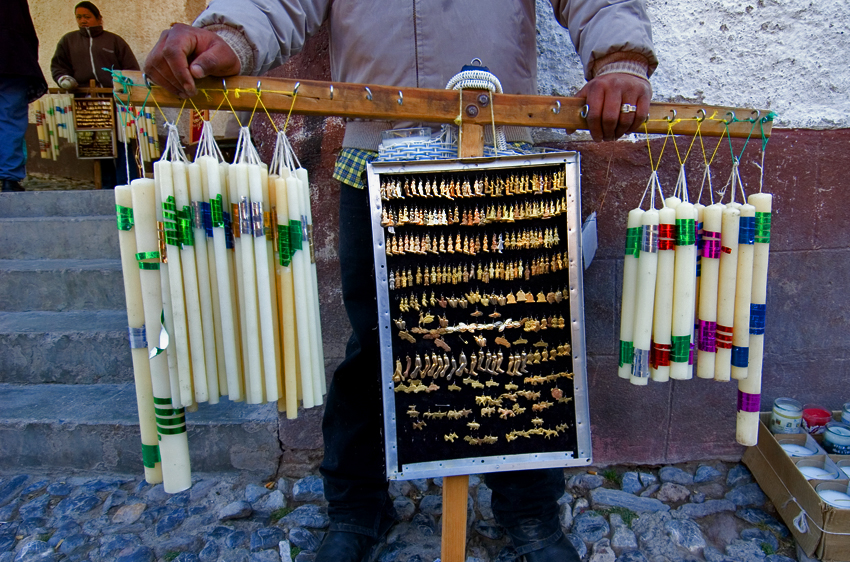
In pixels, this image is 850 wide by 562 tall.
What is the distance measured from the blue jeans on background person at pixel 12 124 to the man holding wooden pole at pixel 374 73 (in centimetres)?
338

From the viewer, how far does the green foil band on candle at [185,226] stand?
1.36 meters

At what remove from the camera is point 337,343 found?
2.55m

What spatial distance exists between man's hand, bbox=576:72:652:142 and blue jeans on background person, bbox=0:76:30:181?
166 inches

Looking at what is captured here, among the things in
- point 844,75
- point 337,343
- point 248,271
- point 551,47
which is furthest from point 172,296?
point 844,75

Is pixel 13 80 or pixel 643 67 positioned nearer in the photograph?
pixel 643 67

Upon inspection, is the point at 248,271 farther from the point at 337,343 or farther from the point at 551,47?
the point at 551,47

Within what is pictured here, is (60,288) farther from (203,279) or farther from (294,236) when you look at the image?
(294,236)

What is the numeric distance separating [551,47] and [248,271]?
1.74 meters

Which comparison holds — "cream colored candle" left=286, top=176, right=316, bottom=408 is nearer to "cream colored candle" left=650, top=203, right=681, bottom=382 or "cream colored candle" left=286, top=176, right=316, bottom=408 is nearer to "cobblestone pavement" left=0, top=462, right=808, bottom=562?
"cobblestone pavement" left=0, top=462, right=808, bottom=562

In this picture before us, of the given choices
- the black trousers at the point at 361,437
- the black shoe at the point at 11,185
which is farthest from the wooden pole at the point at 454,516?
the black shoe at the point at 11,185

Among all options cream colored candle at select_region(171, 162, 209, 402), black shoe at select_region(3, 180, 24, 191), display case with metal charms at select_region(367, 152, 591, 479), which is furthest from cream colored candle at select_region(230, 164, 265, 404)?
black shoe at select_region(3, 180, 24, 191)

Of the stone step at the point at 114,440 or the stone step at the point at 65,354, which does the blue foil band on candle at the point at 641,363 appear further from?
the stone step at the point at 65,354

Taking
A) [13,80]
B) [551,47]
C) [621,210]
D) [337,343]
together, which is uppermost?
[13,80]

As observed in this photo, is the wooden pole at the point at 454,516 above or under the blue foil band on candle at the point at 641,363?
under
